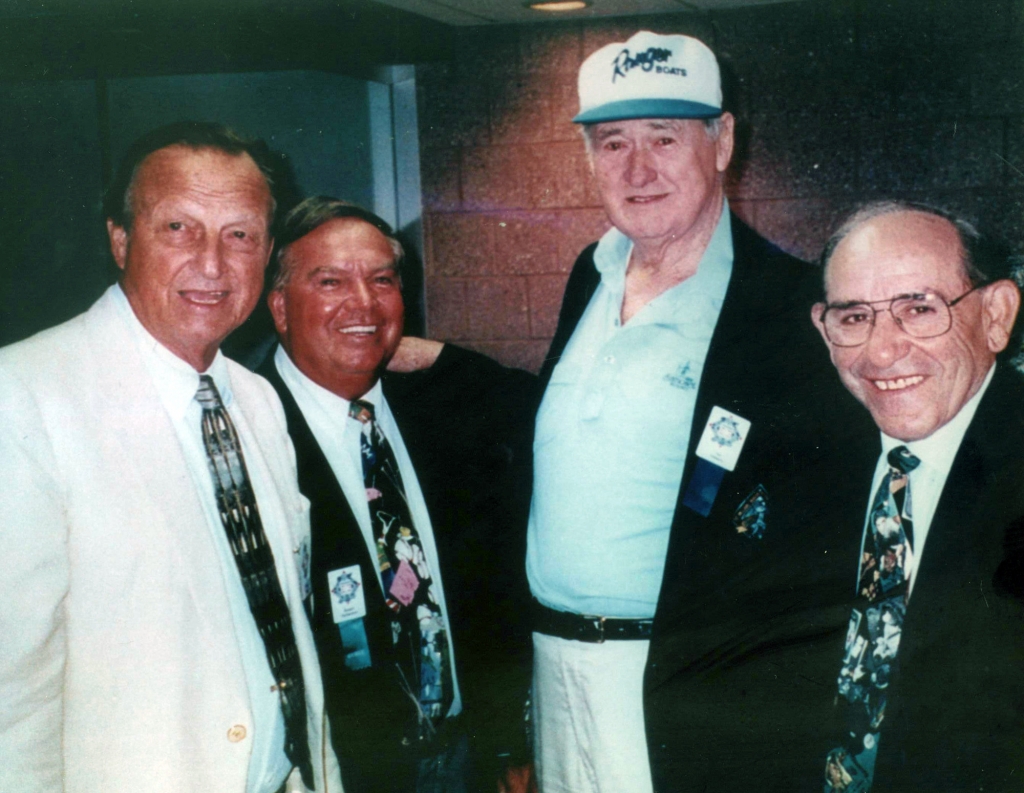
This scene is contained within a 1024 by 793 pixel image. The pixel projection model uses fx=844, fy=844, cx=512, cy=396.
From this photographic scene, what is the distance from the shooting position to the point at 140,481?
155 centimetres

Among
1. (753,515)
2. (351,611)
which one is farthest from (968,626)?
(351,611)

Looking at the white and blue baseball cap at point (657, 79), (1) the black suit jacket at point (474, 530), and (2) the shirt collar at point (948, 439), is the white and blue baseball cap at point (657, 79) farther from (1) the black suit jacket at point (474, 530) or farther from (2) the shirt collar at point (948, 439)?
(2) the shirt collar at point (948, 439)

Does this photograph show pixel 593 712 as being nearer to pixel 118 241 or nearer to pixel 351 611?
pixel 351 611

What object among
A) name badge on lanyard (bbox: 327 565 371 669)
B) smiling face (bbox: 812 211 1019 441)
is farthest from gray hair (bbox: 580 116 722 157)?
name badge on lanyard (bbox: 327 565 371 669)

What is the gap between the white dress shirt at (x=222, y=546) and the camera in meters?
1.64

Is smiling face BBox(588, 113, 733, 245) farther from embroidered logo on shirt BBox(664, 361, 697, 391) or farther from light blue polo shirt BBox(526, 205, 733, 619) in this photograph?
embroidered logo on shirt BBox(664, 361, 697, 391)

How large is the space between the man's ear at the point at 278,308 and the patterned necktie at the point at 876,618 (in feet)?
4.38

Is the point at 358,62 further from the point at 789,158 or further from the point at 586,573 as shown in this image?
the point at 586,573

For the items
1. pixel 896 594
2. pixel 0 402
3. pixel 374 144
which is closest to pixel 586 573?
pixel 896 594

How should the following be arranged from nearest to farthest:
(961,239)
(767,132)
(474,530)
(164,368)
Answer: (164,368) → (961,239) → (767,132) → (474,530)

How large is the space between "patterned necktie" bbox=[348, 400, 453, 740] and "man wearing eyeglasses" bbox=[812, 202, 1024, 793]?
907 millimetres

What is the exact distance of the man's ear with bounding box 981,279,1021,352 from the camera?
1725 mm

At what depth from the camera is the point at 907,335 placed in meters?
1.72

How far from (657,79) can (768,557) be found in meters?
1.06
